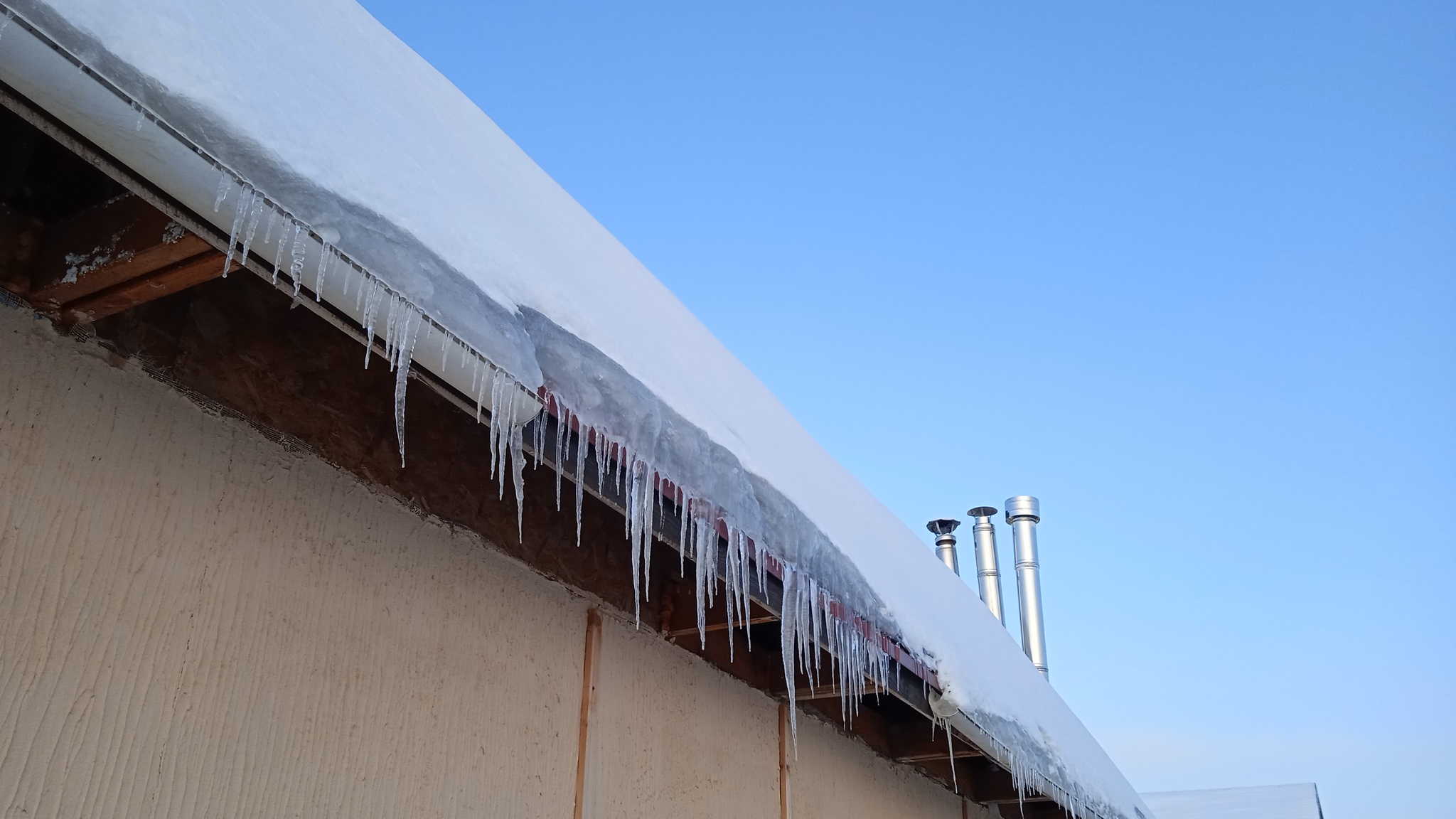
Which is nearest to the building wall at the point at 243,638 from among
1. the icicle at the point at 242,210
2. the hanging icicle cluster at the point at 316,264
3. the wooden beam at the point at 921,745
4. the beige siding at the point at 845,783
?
the hanging icicle cluster at the point at 316,264

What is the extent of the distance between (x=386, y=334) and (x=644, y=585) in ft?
5.16

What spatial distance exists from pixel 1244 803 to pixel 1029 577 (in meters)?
3.80

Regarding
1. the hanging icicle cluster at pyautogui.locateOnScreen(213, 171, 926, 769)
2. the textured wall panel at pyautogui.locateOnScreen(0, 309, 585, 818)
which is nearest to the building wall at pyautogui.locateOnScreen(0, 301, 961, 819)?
the textured wall panel at pyautogui.locateOnScreen(0, 309, 585, 818)

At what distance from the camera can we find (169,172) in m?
1.26

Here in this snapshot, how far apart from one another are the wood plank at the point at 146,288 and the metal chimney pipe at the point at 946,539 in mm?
9374

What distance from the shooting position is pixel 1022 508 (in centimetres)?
1044

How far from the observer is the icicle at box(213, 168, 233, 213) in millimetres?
1261

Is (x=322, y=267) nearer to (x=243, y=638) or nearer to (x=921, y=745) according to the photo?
(x=243, y=638)

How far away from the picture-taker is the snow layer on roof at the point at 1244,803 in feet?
34.0

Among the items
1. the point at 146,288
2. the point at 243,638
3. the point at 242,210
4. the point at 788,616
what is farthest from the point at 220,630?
the point at 788,616

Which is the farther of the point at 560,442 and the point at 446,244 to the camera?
the point at 560,442

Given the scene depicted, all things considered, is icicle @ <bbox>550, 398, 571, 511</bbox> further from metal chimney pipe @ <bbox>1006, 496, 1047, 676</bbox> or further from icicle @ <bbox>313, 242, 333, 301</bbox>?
metal chimney pipe @ <bbox>1006, 496, 1047, 676</bbox>

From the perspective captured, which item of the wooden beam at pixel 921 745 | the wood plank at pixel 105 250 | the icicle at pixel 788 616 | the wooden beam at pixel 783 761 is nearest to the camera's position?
the wood plank at pixel 105 250

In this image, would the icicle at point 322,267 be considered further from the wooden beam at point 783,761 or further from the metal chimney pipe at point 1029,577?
the metal chimney pipe at point 1029,577
